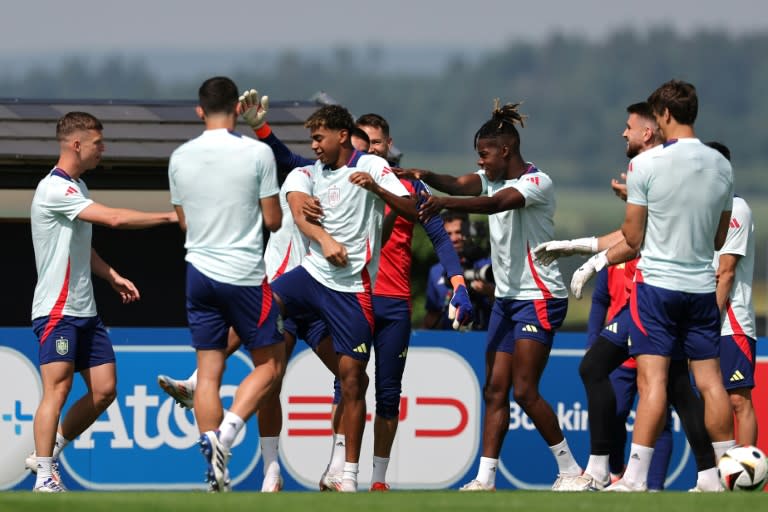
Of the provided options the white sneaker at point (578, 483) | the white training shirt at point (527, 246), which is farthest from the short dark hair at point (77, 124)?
the white sneaker at point (578, 483)

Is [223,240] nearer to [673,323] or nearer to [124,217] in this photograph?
[124,217]

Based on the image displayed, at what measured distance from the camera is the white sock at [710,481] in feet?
31.1

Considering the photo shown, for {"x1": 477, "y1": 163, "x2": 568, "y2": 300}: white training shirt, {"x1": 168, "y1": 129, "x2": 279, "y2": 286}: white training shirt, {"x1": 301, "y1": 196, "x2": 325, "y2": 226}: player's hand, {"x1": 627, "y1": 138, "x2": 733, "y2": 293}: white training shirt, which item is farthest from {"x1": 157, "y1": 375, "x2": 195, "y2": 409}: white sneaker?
{"x1": 627, "y1": 138, "x2": 733, "y2": 293}: white training shirt

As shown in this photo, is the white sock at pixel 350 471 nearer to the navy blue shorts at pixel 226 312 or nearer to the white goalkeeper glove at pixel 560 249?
the navy blue shorts at pixel 226 312

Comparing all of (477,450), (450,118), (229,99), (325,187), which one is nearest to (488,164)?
(325,187)

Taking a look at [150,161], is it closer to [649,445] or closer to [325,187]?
[325,187]

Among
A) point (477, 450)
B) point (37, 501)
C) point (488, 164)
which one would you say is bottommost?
point (477, 450)

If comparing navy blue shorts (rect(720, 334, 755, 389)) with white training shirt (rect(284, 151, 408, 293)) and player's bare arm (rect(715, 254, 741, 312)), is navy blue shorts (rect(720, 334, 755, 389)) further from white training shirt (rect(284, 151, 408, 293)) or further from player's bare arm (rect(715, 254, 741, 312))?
white training shirt (rect(284, 151, 408, 293))

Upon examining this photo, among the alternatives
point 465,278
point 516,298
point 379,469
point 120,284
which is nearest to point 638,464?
point 516,298

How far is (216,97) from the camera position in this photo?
8555mm

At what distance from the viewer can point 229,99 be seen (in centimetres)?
859

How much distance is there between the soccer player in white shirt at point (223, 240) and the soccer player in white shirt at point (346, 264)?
0.92 meters

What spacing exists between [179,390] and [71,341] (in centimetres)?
74

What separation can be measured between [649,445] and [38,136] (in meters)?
6.26
